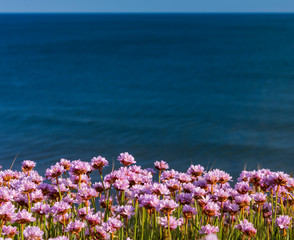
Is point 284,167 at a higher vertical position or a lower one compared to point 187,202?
higher

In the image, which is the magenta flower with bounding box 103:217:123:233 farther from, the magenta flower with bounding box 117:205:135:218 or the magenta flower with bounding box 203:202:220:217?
the magenta flower with bounding box 203:202:220:217

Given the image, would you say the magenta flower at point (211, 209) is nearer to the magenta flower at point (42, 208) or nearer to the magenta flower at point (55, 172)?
the magenta flower at point (42, 208)

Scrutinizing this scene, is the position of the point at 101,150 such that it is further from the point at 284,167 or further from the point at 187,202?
the point at 187,202

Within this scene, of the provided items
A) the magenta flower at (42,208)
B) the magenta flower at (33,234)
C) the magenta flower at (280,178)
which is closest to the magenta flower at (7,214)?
the magenta flower at (33,234)

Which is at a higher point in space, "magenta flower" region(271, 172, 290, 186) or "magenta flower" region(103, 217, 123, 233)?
"magenta flower" region(271, 172, 290, 186)

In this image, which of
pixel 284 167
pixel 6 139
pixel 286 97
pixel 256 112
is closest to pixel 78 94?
pixel 6 139

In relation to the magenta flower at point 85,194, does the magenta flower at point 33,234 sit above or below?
below

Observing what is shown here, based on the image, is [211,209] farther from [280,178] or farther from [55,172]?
[55,172]

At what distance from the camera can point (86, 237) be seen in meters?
3.73

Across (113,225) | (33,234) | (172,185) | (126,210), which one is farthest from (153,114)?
(33,234)

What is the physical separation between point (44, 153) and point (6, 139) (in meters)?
3.25

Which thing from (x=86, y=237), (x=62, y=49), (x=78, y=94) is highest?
(x=62, y=49)

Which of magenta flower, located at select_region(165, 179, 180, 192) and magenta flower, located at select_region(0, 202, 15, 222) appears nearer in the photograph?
magenta flower, located at select_region(0, 202, 15, 222)

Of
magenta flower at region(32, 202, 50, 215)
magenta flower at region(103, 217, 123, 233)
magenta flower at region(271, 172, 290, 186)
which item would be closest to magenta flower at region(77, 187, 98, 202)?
magenta flower at region(32, 202, 50, 215)
